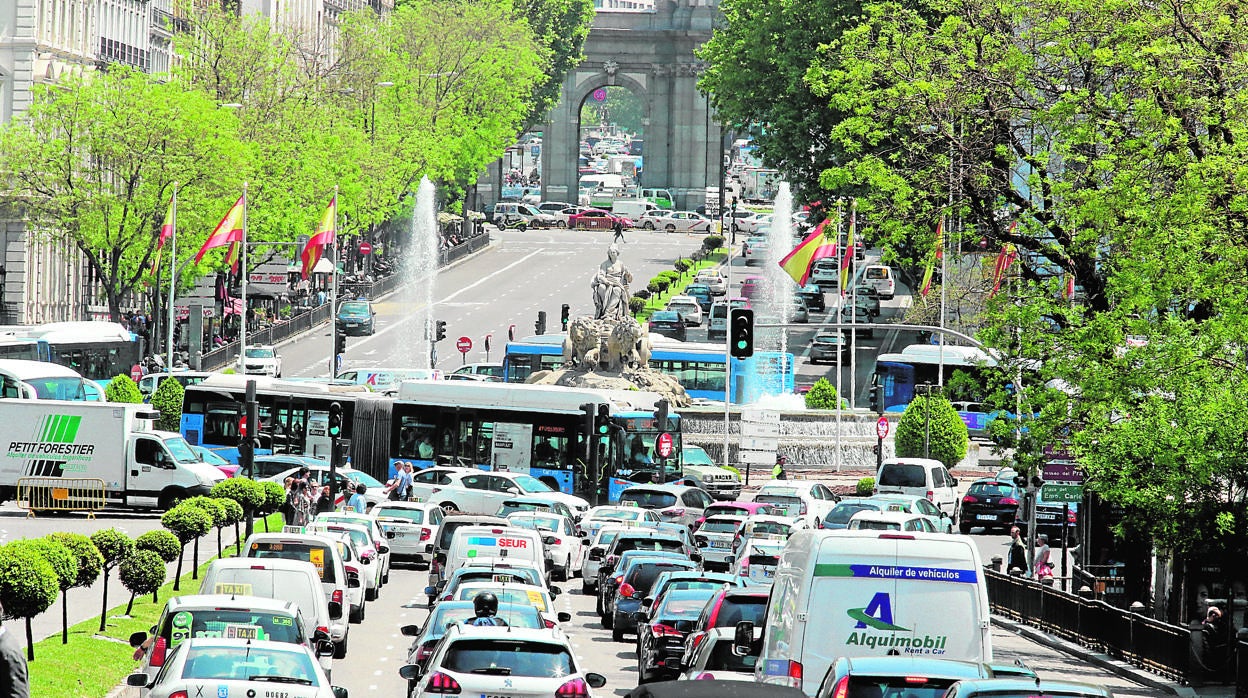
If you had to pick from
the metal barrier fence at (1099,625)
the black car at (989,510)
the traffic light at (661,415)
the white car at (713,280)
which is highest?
the white car at (713,280)

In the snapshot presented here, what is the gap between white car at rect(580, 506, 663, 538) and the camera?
41094mm

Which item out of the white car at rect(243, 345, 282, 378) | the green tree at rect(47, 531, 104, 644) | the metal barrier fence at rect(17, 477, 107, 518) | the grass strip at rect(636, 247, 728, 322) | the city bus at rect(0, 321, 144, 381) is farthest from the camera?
the grass strip at rect(636, 247, 728, 322)

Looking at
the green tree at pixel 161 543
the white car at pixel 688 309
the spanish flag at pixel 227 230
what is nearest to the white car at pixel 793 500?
the green tree at pixel 161 543

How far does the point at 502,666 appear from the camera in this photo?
18.7 metres

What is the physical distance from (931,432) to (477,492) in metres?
18.0

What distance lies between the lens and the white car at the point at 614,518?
4109 cm

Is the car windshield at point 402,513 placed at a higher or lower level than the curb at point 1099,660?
higher

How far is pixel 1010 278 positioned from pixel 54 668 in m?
18.7

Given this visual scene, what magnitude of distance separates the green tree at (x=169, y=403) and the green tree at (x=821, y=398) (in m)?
19.7

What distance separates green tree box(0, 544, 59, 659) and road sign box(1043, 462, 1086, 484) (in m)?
17.9

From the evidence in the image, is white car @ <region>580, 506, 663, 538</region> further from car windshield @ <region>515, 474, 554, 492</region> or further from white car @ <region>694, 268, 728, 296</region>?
white car @ <region>694, 268, 728, 296</region>

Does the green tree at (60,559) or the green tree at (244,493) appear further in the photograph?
the green tree at (244,493)

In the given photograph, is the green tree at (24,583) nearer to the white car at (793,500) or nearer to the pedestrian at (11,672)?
the pedestrian at (11,672)

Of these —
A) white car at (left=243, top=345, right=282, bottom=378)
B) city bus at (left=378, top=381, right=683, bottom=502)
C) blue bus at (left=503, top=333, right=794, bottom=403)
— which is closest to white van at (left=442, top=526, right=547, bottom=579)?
city bus at (left=378, top=381, right=683, bottom=502)
